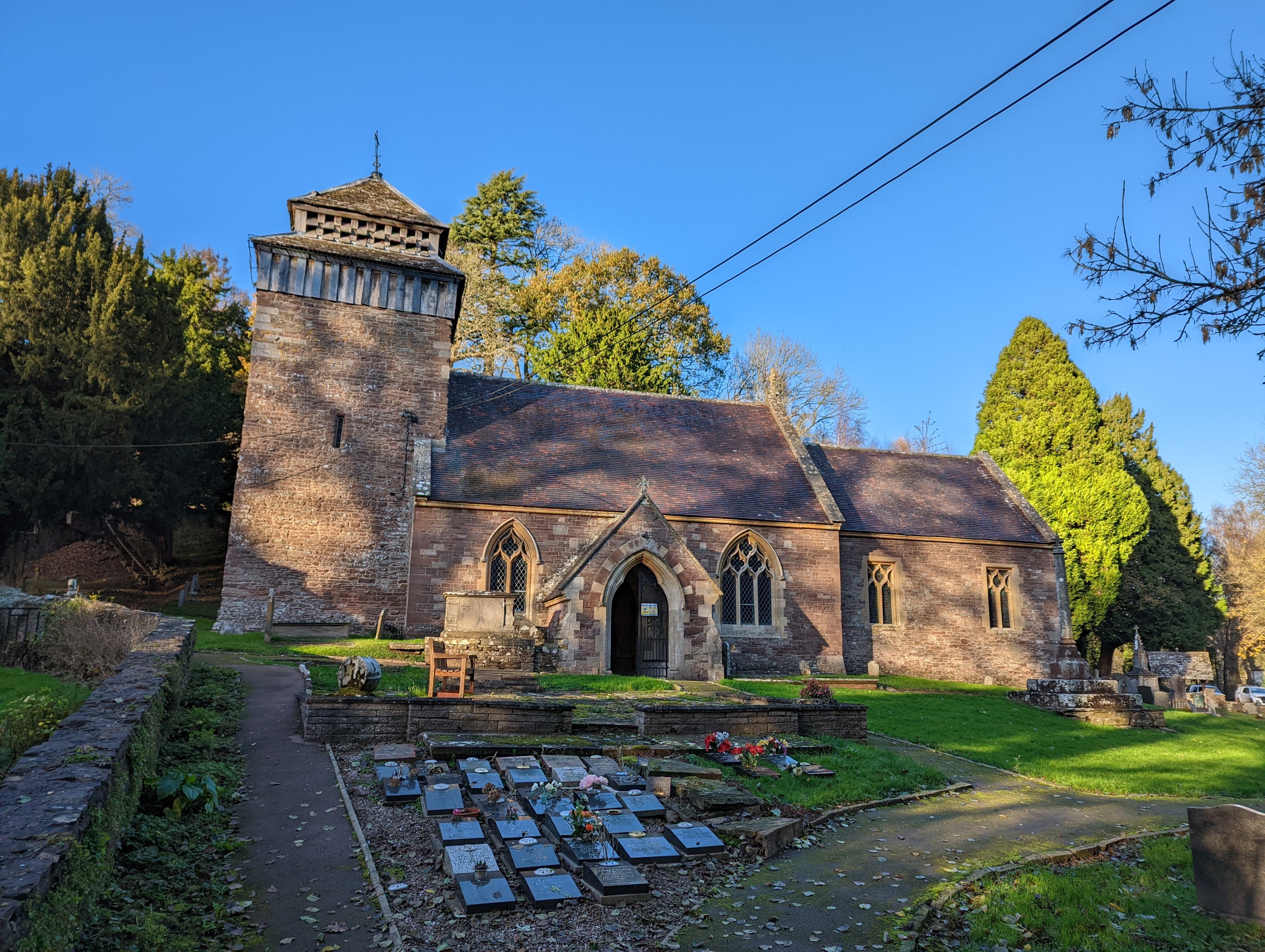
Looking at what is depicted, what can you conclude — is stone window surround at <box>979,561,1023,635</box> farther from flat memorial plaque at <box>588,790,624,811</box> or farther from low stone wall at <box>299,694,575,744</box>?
flat memorial plaque at <box>588,790,624,811</box>

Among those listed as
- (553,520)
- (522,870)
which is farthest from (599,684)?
(522,870)

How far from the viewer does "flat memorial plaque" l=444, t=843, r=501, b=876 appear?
19.5 ft

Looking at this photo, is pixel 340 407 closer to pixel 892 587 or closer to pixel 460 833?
pixel 892 587

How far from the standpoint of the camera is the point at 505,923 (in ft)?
17.6

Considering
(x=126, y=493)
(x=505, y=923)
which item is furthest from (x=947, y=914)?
(x=126, y=493)

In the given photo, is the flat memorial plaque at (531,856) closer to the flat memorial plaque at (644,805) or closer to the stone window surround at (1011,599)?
the flat memorial plaque at (644,805)

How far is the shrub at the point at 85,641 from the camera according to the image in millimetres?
12750

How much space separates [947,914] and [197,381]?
1355 inches

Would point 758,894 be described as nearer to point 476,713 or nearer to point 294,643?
point 476,713

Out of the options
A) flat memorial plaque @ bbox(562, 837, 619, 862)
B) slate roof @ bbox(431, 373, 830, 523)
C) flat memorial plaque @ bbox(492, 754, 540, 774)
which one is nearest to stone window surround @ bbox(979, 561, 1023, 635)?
slate roof @ bbox(431, 373, 830, 523)

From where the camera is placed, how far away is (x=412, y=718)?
10.1 m

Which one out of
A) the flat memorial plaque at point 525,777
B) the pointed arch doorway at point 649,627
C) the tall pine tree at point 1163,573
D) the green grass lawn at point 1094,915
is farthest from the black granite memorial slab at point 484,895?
the tall pine tree at point 1163,573

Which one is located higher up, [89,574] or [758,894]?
[89,574]

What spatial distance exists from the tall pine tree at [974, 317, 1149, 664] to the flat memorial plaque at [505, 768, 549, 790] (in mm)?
29231
